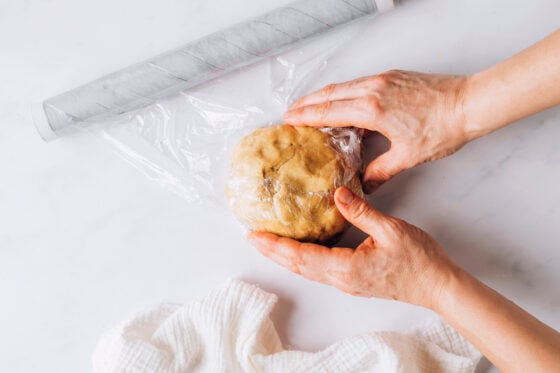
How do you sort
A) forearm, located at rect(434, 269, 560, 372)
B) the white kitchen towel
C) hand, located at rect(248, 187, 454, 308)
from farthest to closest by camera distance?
the white kitchen towel < hand, located at rect(248, 187, 454, 308) < forearm, located at rect(434, 269, 560, 372)

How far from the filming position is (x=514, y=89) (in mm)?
1124

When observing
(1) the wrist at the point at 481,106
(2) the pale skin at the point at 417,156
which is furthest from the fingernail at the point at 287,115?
(1) the wrist at the point at 481,106

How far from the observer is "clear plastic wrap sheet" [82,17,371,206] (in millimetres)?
1310

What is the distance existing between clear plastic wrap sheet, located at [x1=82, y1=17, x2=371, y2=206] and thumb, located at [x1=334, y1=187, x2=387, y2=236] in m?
0.26

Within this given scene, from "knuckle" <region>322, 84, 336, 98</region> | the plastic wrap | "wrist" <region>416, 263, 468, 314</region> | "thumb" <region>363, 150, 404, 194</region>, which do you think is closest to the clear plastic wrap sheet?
the plastic wrap

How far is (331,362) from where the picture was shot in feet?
4.21

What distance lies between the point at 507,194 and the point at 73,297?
3.29 feet

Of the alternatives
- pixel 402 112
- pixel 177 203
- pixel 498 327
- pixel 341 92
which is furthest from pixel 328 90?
pixel 498 327

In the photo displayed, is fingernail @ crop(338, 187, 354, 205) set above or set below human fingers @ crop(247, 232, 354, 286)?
above

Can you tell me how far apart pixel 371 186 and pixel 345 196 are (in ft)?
0.45

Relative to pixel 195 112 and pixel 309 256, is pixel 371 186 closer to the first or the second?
pixel 309 256

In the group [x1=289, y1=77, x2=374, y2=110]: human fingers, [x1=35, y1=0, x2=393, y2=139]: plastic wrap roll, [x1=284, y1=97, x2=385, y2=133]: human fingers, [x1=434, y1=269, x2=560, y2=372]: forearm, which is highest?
[x1=35, y1=0, x2=393, y2=139]: plastic wrap roll

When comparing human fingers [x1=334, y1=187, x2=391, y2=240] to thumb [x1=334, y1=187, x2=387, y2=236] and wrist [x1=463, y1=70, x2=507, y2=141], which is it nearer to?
thumb [x1=334, y1=187, x2=387, y2=236]

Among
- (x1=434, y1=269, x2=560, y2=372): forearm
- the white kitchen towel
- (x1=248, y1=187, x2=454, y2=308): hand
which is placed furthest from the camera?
the white kitchen towel
